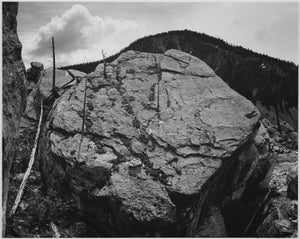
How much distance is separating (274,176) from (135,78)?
27.9 feet

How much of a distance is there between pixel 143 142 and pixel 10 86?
19.2ft

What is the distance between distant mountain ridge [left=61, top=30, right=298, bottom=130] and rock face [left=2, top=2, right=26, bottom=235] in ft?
88.4

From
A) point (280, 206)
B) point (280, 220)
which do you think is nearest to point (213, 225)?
point (280, 220)

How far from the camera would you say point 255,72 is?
34.2 meters

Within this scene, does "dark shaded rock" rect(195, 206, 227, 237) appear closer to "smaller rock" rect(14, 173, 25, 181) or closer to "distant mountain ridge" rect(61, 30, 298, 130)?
"smaller rock" rect(14, 173, 25, 181)

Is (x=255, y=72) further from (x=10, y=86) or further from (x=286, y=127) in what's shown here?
(x=10, y=86)

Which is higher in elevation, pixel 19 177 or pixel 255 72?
pixel 255 72

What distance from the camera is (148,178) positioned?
10.8m

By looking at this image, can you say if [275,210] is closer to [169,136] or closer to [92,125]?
[169,136]

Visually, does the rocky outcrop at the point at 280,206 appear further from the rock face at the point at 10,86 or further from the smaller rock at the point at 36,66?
the smaller rock at the point at 36,66

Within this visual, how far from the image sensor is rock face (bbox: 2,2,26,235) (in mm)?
6120

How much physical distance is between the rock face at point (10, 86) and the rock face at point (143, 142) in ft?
13.7

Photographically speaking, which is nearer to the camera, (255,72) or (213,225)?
(213,225)

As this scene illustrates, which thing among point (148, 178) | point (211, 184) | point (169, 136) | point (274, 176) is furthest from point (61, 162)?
point (274, 176)
